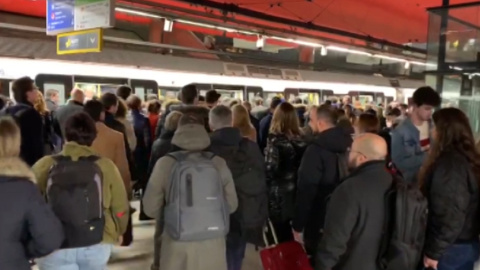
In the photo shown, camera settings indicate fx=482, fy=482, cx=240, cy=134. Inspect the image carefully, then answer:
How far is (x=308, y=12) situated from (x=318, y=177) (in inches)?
357

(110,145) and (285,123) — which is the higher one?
(285,123)

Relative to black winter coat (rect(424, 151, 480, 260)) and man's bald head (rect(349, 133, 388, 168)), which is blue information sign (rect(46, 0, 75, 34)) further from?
black winter coat (rect(424, 151, 480, 260))

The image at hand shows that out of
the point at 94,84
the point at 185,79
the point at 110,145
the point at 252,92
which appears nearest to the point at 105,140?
the point at 110,145

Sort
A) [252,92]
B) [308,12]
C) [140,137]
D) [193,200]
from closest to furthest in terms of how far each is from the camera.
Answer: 1. [193,200]
2. [140,137]
3. [308,12]
4. [252,92]

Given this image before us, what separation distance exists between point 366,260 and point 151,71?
9.62m

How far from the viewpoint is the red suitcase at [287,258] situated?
144 inches

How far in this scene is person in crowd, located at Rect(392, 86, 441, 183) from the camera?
165 inches

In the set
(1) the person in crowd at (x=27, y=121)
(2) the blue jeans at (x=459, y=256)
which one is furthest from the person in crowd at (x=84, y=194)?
(2) the blue jeans at (x=459, y=256)

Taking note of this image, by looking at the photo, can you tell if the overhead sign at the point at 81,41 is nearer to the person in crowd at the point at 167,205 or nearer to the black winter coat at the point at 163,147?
the black winter coat at the point at 163,147

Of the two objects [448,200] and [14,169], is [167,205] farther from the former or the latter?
[448,200]

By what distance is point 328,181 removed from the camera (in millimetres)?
3625

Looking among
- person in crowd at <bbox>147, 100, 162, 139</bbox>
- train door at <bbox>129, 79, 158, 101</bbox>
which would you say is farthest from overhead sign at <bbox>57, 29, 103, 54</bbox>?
train door at <bbox>129, 79, 158, 101</bbox>

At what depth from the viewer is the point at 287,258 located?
12.0 ft

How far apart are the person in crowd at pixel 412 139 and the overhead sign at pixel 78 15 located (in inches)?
175
